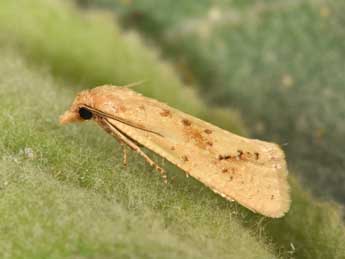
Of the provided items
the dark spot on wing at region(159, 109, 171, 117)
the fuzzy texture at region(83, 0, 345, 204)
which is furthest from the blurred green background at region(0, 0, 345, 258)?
the dark spot on wing at region(159, 109, 171, 117)

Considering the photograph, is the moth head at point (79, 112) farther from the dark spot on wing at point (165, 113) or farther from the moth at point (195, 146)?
the dark spot on wing at point (165, 113)

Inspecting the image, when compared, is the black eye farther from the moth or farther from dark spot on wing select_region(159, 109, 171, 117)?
dark spot on wing select_region(159, 109, 171, 117)

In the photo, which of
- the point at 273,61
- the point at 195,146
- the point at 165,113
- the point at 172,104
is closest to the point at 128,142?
the point at 165,113

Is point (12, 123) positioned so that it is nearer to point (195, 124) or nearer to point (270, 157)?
point (195, 124)

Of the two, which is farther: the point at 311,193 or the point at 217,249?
the point at 311,193

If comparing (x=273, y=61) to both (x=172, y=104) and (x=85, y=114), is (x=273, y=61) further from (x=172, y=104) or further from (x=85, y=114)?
(x=85, y=114)

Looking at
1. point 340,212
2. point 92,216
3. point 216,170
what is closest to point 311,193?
point 340,212
